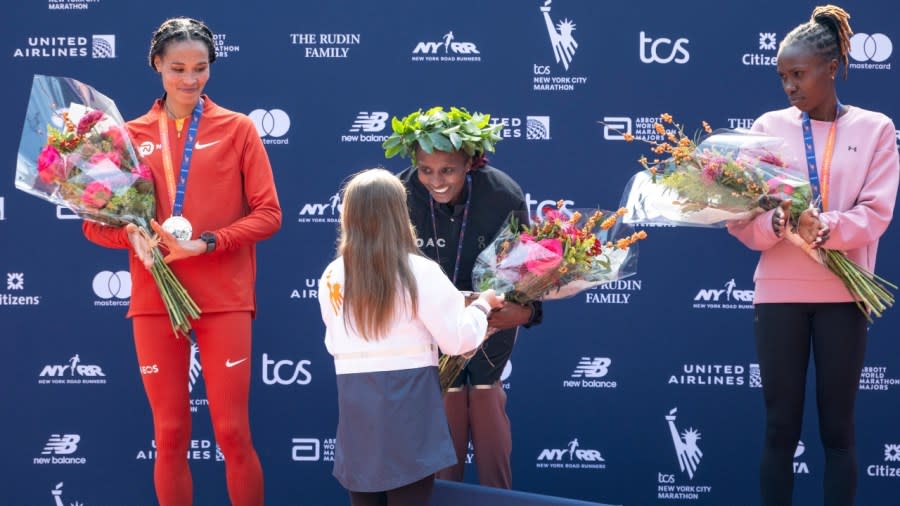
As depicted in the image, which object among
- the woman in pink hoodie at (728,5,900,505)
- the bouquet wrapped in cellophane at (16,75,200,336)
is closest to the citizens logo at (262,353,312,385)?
the bouquet wrapped in cellophane at (16,75,200,336)

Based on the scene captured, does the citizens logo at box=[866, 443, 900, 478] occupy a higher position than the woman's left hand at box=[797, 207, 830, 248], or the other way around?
the woman's left hand at box=[797, 207, 830, 248]

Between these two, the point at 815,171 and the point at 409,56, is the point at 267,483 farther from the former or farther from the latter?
the point at 815,171

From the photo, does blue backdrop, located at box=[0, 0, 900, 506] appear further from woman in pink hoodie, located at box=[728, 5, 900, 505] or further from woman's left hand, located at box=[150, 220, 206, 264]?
woman's left hand, located at box=[150, 220, 206, 264]

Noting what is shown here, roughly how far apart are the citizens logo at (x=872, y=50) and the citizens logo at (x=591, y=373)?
5.53 feet

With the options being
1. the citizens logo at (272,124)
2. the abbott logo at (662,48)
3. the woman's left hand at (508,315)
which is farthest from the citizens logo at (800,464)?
the citizens logo at (272,124)

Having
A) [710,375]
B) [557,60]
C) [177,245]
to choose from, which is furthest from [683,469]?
[177,245]

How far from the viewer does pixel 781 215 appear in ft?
10.8

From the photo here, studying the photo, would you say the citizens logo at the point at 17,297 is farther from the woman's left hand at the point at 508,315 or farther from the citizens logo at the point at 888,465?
the citizens logo at the point at 888,465

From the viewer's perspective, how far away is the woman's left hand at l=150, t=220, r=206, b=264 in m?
3.37

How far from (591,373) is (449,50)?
1.56 metres

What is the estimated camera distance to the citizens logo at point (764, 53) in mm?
4676

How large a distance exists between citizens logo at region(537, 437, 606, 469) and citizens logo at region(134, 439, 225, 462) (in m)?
1.45

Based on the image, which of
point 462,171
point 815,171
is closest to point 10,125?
point 462,171

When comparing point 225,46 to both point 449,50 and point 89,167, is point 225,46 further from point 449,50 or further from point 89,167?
point 89,167
